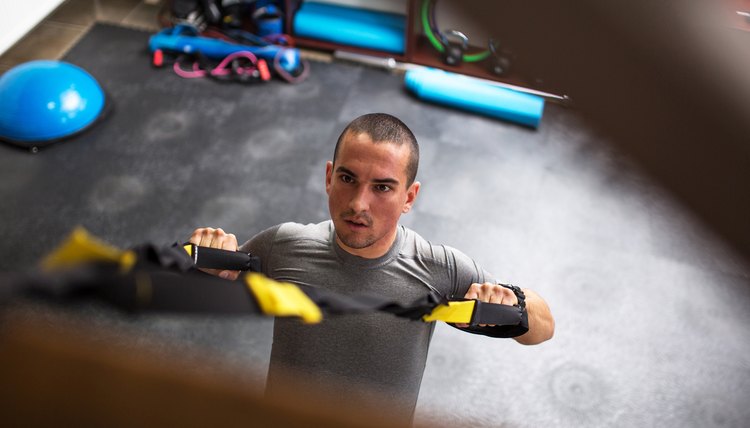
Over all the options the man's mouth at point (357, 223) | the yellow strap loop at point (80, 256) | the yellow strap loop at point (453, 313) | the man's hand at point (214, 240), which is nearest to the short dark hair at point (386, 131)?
the man's mouth at point (357, 223)

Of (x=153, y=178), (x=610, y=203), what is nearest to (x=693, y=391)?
(x=610, y=203)

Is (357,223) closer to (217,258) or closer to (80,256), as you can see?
(217,258)

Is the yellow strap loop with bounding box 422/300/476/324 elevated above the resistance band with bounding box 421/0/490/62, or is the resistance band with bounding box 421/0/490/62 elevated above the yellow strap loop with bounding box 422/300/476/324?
the yellow strap loop with bounding box 422/300/476/324

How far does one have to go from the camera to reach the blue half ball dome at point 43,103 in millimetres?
4719

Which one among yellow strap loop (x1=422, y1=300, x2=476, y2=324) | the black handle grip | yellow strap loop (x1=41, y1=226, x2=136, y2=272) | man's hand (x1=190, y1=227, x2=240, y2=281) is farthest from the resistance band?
yellow strap loop (x1=41, y1=226, x2=136, y2=272)

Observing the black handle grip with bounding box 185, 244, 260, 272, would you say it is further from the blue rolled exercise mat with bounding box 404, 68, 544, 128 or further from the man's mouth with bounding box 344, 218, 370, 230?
the blue rolled exercise mat with bounding box 404, 68, 544, 128

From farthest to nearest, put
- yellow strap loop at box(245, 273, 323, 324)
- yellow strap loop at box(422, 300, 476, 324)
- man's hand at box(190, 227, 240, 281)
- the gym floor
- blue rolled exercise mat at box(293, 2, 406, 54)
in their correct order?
blue rolled exercise mat at box(293, 2, 406, 54)
the gym floor
man's hand at box(190, 227, 240, 281)
yellow strap loop at box(422, 300, 476, 324)
yellow strap loop at box(245, 273, 323, 324)

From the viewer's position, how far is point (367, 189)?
223 centimetres

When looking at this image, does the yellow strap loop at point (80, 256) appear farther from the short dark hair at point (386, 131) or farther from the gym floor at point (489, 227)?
the gym floor at point (489, 227)

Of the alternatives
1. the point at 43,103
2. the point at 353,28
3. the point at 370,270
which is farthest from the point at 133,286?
the point at 353,28

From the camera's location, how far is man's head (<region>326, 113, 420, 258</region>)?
7.32 feet

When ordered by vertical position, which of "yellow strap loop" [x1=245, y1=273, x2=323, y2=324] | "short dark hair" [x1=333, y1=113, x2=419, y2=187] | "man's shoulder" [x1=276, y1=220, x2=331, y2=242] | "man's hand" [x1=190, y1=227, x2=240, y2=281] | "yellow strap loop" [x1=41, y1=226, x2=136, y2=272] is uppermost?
"yellow strap loop" [x1=41, y1=226, x2=136, y2=272]

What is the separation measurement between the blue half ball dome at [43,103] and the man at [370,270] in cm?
306

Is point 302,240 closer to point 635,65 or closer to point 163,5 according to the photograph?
point 635,65
